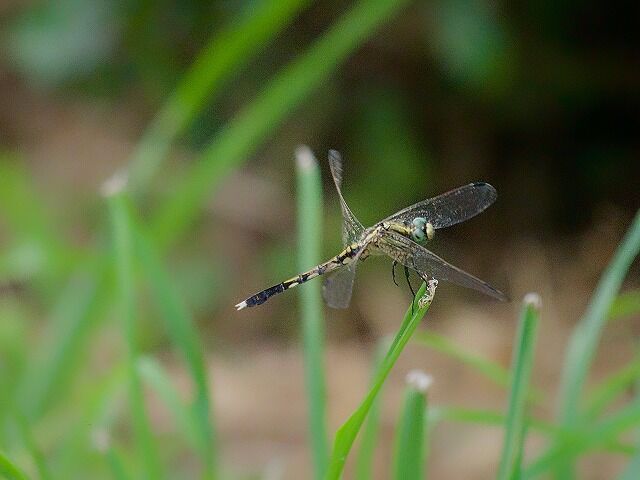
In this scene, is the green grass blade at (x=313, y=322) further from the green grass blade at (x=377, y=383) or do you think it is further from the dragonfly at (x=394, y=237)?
the green grass blade at (x=377, y=383)

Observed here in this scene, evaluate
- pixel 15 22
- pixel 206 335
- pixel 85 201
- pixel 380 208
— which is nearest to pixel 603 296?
pixel 380 208

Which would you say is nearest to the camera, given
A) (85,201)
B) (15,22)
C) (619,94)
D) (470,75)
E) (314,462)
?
(314,462)

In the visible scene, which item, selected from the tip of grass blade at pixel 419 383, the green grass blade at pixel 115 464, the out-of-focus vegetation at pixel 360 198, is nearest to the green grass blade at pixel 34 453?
the green grass blade at pixel 115 464

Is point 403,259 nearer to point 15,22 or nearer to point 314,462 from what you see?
Result: point 314,462

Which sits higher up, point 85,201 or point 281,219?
point 85,201

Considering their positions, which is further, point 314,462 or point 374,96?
point 374,96

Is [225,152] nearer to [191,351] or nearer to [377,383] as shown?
[191,351]

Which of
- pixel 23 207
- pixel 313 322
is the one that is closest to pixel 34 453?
→ pixel 313 322
